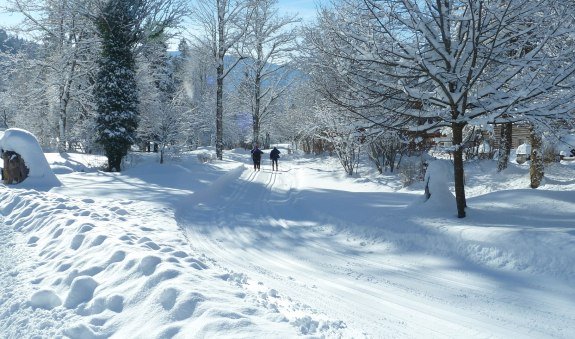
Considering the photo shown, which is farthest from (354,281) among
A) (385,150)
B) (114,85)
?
(114,85)

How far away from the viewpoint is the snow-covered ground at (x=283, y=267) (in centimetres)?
340

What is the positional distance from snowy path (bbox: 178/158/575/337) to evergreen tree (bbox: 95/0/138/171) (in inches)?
347

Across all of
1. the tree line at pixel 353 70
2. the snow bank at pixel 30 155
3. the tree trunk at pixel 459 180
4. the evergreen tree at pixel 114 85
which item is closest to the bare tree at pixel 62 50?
the tree line at pixel 353 70

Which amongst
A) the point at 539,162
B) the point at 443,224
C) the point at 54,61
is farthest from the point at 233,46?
the point at 443,224

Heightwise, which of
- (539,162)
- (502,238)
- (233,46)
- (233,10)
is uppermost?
(233,10)

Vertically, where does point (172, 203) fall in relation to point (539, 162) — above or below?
below

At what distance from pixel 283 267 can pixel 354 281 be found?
112 cm

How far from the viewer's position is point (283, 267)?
19.6 ft

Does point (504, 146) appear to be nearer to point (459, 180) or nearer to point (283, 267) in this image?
point (459, 180)

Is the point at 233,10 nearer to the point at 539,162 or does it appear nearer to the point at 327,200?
the point at 327,200

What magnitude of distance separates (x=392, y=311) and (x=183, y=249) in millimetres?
2878

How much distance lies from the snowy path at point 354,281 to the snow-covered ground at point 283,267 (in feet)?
0.09

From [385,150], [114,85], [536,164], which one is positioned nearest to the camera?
[536,164]

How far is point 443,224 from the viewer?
722 cm
